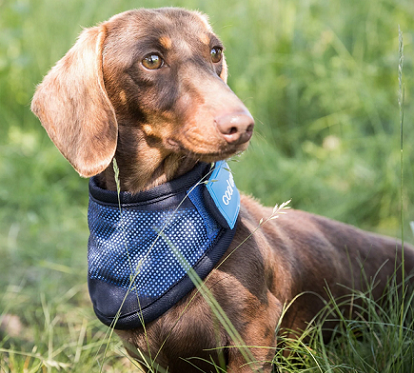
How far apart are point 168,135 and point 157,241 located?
0.40 metres

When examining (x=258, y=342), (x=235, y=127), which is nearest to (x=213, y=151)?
(x=235, y=127)

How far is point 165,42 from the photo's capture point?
2.03 meters

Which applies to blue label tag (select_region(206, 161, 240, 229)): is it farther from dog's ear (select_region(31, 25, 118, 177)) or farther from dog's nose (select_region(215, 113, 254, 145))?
dog's ear (select_region(31, 25, 118, 177))

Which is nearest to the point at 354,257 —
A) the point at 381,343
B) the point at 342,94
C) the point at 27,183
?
the point at 381,343

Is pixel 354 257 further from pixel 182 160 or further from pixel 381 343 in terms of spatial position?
pixel 182 160

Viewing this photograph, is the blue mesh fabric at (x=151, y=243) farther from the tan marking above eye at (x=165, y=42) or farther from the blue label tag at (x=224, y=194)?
the tan marking above eye at (x=165, y=42)

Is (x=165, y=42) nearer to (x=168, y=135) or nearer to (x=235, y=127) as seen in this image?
(x=168, y=135)

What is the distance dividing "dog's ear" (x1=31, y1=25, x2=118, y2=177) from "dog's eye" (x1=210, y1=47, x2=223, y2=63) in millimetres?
458

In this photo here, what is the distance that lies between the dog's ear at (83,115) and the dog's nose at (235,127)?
0.49m

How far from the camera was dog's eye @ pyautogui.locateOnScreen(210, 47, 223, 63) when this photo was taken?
2232 millimetres

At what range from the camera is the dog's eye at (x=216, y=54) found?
2232mm

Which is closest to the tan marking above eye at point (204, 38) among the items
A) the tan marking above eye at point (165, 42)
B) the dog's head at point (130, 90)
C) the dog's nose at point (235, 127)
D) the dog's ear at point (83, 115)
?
the dog's head at point (130, 90)

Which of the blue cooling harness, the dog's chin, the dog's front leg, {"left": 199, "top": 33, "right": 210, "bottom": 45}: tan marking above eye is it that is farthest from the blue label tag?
{"left": 199, "top": 33, "right": 210, "bottom": 45}: tan marking above eye

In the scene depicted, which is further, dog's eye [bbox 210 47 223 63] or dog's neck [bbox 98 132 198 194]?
dog's eye [bbox 210 47 223 63]
